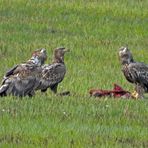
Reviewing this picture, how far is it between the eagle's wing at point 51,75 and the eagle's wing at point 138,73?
128 centimetres

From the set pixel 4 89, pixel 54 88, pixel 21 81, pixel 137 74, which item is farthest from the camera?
pixel 54 88

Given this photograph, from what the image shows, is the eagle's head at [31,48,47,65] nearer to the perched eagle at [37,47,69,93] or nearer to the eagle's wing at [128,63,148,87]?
the perched eagle at [37,47,69,93]

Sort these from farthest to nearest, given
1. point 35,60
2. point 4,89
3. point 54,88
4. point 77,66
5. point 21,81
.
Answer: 1. point 77,66
2. point 54,88
3. point 35,60
4. point 21,81
5. point 4,89

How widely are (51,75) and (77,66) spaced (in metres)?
4.92

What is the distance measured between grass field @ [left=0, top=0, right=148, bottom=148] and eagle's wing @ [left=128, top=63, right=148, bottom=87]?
36.6 inches

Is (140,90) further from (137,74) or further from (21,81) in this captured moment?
(21,81)

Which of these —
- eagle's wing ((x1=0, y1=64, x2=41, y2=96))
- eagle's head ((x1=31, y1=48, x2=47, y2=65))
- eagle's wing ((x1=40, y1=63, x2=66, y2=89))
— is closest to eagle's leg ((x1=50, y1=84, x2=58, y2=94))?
eagle's wing ((x1=40, y1=63, x2=66, y2=89))

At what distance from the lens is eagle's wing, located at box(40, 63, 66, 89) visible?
1801cm

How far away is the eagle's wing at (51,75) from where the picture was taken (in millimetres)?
18014

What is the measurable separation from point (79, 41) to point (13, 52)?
2450mm

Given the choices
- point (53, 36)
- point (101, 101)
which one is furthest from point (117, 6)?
point (101, 101)

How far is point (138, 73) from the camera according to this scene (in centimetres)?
1806

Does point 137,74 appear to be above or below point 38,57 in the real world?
below

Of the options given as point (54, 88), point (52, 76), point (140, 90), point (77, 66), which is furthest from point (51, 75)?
point (77, 66)
